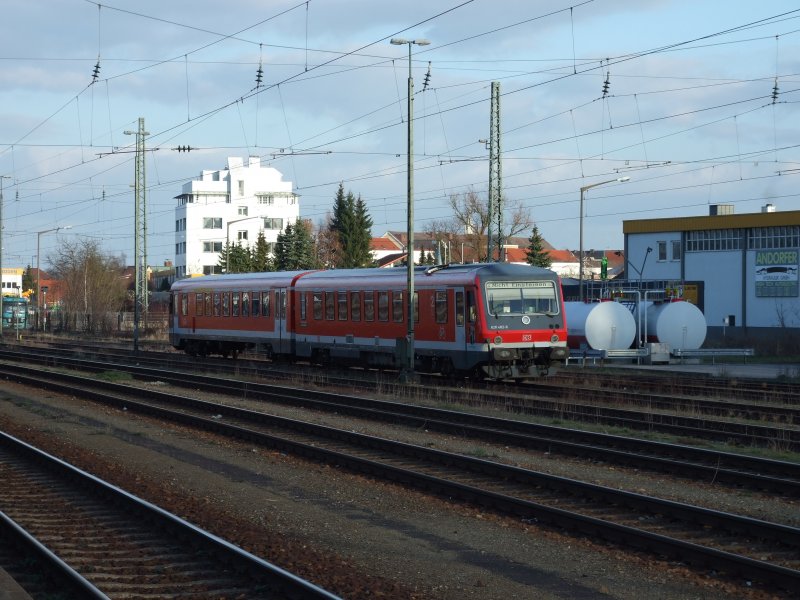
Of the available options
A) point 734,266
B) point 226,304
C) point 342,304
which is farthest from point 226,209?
point 342,304

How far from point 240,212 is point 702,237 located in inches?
2652

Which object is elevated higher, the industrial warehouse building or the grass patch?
the industrial warehouse building

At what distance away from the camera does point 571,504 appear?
1233cm

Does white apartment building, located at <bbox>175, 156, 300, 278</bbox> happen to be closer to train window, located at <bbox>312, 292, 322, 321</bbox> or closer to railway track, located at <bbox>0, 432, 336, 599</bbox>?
train window, located at <bbox>312, 292, 322, 321</bbox>

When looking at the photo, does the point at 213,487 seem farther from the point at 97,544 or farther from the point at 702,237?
the point at 702,237

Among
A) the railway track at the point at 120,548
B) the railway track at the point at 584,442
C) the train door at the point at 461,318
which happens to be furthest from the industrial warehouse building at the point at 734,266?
the railway track at the point at 120,548

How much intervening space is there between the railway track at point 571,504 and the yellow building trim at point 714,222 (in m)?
54.9

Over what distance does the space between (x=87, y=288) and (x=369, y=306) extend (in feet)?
190

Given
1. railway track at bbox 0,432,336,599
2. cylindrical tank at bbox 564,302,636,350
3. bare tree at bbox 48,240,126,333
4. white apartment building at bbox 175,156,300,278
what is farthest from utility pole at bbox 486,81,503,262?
white apartment building at bbox 175,156,300,278

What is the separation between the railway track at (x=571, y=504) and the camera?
31.4ft

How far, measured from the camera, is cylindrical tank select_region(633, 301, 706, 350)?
144 feet

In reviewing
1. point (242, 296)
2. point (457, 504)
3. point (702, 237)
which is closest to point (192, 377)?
point (242, 296)

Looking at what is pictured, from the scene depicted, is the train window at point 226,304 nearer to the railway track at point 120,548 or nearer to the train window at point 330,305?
the train window at point 330,305

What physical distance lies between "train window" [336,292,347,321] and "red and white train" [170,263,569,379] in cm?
3
